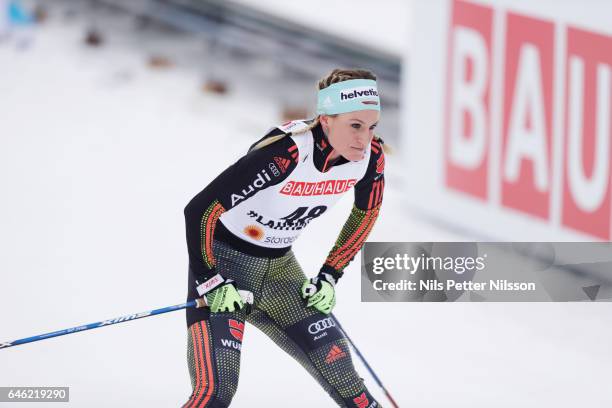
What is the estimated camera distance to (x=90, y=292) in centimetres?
680

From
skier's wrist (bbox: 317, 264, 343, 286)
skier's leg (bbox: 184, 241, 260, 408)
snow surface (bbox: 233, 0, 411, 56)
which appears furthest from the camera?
snow surface (bbox: 233, 0, 411, 56)

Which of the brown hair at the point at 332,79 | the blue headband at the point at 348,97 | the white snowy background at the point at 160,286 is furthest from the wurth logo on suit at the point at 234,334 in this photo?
the white snowy background at the point at 160,286

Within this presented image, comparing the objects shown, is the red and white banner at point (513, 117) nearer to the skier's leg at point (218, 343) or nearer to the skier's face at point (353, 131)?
the skier's face at point (353, 131)

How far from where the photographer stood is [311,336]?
4656mm

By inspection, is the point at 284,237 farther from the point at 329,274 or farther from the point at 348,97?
the point at 348,97

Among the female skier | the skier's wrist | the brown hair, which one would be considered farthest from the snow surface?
the brown hair

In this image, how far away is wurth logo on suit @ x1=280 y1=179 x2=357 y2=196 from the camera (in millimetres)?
4484

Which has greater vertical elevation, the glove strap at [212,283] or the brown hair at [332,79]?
the brown hair at [332,79]

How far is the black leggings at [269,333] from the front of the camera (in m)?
4.49

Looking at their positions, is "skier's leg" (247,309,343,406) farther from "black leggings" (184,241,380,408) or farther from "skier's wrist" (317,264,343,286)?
"skier's wrist" (317,264,343,286)

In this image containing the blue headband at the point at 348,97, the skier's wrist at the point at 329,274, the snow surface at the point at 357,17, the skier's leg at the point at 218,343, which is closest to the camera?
the blue headband at the point at 348,97

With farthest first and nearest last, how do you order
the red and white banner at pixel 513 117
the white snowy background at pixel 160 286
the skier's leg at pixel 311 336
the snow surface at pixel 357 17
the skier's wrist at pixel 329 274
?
1. the snow surface at pixel 357 17
2. the red and white banner at pixel 513 117
3. the white snowy background at pixel 160 286
4. the skier's wrist at pixel 329 274
5. the skier's leg at pixel 311 336

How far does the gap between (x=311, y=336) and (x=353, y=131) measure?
0.83 m

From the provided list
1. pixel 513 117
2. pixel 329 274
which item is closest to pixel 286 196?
pixel 329 274
